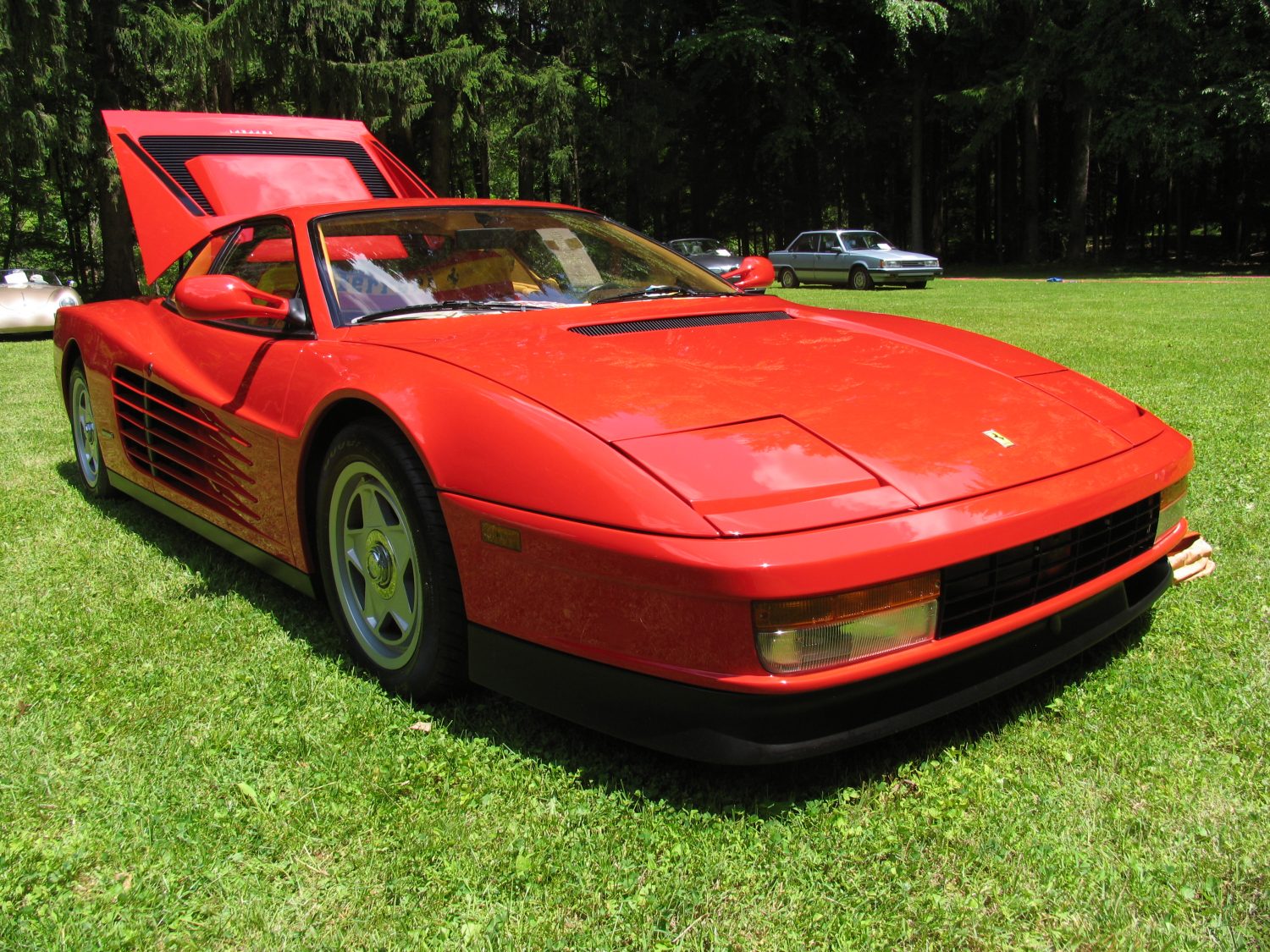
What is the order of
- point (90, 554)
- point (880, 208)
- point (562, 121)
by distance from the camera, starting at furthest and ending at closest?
point (880, 208) < point (562, 121) < point (90, 554)

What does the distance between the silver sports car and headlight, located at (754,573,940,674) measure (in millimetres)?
13646

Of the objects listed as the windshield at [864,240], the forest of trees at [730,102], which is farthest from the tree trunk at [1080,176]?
the windshield at [864,240]

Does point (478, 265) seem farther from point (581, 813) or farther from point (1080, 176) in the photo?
point (1080, 176)

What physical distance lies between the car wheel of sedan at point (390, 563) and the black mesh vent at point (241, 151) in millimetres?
2602

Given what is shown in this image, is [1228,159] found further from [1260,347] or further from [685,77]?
[1260,347]

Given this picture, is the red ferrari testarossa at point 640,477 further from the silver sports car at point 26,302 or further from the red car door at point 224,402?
the silver sports car at point 26,302

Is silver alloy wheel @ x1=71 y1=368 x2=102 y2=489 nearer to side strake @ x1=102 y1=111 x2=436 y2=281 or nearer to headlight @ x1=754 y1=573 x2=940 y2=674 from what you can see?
side strake @ x1=102 y1=111 x2=436 y2=281

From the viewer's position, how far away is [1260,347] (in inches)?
328

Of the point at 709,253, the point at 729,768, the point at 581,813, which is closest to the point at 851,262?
the point at 709,253

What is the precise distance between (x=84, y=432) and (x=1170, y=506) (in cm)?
452

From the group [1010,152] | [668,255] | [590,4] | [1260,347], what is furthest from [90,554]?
[1010,152]

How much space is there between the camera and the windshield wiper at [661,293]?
126 inches

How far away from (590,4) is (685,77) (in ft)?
29.9

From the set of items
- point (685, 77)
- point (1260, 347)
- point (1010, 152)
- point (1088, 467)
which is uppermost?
point (685, 77)
